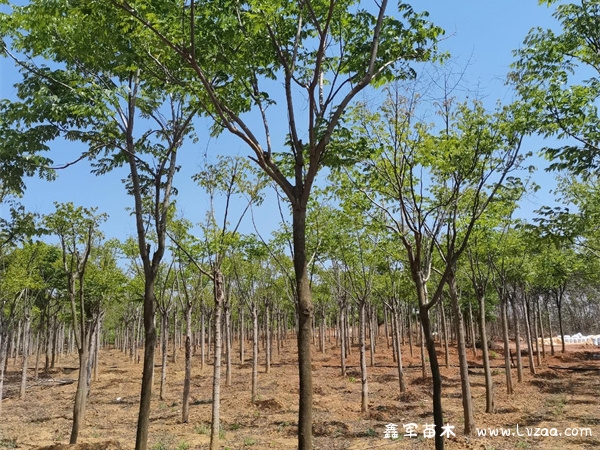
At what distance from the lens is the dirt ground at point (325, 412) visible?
11.0 metres

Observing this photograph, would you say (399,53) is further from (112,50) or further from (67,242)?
(67,242)

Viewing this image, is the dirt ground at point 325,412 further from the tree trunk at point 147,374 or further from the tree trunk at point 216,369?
the tree trunk at point 147,374

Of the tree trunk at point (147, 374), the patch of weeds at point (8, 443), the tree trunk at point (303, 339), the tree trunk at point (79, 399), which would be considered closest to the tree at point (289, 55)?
the tree trunk at point (303, 339)

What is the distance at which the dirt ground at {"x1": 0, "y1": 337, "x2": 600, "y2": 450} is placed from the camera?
1104cm

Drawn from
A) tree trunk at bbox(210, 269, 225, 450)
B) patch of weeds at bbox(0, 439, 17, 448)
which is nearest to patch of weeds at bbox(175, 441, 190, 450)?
tree trunk at bbox(210, 269, 225, 450)

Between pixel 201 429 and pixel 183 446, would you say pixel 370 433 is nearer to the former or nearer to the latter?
pixel 183 446

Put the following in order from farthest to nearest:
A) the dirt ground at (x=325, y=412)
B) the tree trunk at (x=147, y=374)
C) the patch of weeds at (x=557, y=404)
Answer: the patch of weeds at (x=557, y=404), the dirt ground at (x=325, y=412), the tree trunk at (x=147, y=374)

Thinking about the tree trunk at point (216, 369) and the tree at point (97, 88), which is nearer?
the tree at point (97, 88)

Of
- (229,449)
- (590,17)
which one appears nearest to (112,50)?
(590,17)

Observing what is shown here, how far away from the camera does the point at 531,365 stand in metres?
21.2

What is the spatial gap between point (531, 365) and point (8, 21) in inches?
919

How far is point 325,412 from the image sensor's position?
14.6 m

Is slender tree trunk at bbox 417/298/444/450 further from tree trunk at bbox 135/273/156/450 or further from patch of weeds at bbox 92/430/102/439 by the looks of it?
patch of weeds at bbox 92/430/102/439

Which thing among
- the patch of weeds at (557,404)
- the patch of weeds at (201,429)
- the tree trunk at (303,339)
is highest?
the tree trunk at (303,339)
